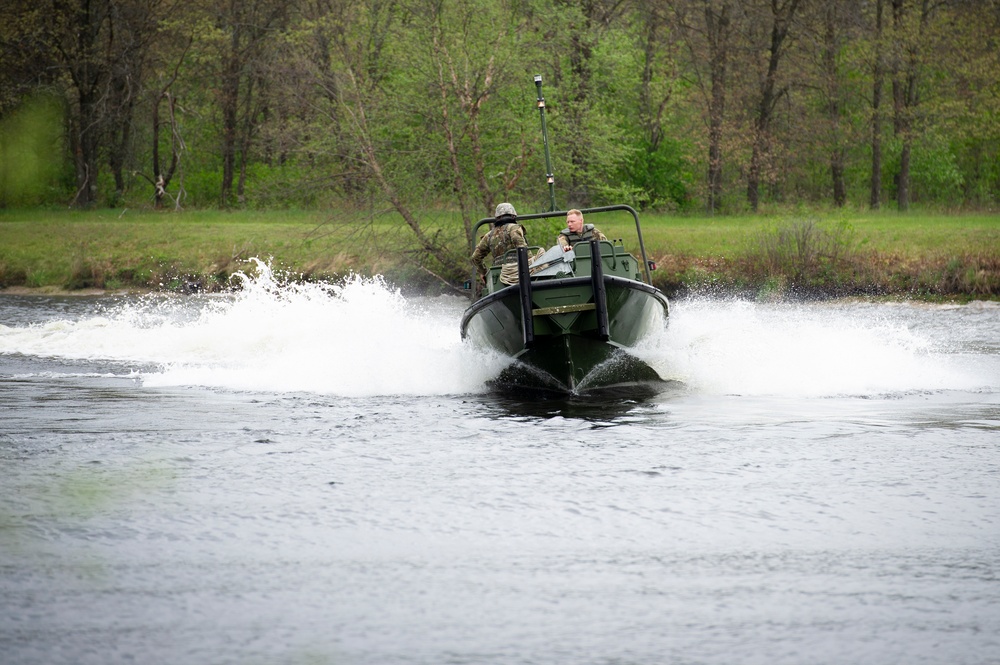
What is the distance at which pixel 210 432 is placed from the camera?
40.6ft

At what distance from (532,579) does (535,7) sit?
28874 mm

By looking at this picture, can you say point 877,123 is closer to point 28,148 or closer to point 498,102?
point 498,102

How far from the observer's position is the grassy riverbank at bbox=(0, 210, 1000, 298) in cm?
2948

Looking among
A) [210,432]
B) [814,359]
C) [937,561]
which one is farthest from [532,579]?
[814,359]

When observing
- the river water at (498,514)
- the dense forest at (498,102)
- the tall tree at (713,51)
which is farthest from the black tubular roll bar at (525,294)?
the tall tree at (713,51)

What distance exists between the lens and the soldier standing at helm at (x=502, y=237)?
1515 cm

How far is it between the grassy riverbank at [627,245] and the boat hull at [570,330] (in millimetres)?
15583

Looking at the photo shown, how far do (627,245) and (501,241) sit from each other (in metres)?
19.0

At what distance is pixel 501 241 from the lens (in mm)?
15398

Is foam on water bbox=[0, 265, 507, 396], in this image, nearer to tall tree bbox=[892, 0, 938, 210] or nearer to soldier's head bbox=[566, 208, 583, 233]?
soldier's head bbox=[566, 208, 583, 233]

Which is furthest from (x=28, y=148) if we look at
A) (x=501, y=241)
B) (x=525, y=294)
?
(x=525, y=294)

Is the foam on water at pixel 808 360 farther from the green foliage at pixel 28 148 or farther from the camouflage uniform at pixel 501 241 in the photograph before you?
the green foliage at pixel 28 148

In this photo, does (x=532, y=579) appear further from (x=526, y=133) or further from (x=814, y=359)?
(x=526, y=133)

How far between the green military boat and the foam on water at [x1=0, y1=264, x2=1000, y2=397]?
36 cm
